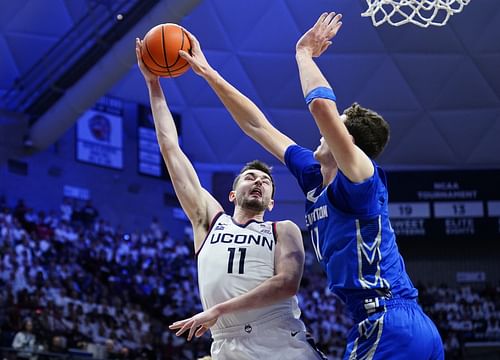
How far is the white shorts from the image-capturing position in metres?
5.31

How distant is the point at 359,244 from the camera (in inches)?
172

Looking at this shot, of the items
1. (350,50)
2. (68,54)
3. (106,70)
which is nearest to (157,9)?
(106,70)

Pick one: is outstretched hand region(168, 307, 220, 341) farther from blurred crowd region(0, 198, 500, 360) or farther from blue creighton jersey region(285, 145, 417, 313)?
blurred crowd region(0, 198, 500, 360)

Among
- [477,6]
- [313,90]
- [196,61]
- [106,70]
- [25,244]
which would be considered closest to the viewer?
[313,90]

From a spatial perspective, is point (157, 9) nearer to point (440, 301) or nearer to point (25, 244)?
point (25, 244)

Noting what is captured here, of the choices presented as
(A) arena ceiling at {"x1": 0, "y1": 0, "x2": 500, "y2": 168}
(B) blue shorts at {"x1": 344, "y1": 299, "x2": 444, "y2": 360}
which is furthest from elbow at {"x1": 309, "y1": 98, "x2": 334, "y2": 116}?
(A) arena ceiling at {"x1": 0, "y1": 0, "x2": 500, "y2": 168}

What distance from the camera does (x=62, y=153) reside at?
81.2 ft

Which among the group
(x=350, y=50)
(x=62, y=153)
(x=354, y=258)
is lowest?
(x=354, y=258)

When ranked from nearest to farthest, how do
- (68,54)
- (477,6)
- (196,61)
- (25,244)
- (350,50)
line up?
(196,61), (25,244), (68,54), (477,6), (350,50)

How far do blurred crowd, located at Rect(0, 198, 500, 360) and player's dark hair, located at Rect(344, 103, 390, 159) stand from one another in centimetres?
1051

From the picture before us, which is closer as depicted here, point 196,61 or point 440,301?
point 196,61

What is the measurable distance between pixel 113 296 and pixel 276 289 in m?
15.6

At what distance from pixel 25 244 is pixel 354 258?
→ 15.6m

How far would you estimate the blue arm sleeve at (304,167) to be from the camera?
16.0 feet
